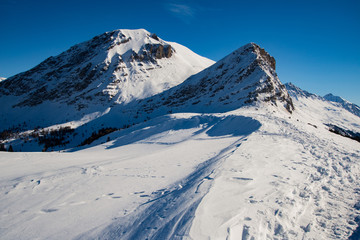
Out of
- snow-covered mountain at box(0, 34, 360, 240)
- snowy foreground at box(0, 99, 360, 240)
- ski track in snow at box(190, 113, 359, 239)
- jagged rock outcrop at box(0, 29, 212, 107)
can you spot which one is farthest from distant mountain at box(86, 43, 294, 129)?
snowy foreground at box(0, 99, 360, 240)

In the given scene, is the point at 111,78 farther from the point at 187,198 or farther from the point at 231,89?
the point at 187,198

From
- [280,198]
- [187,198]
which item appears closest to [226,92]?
[280,198]

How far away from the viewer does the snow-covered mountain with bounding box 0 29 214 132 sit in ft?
491

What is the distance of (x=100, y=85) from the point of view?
165 meters

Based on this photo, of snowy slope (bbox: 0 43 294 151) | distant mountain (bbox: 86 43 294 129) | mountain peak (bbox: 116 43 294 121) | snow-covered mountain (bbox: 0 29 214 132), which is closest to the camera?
mountain peak (bbox: 116 43 294 121)

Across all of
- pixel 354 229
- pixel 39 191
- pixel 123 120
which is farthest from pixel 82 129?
pixel 354 229

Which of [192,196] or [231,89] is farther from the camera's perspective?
Answer: [231,89]

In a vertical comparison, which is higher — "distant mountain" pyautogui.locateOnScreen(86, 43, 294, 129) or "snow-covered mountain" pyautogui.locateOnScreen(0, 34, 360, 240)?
"distant mountain" pyautogui.locateOnScreen(86, 43, 294, 129)

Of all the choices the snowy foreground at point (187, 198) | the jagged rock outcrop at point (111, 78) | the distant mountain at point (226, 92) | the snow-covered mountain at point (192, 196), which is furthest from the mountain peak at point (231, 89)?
the snowy foreground at point (187, 198)

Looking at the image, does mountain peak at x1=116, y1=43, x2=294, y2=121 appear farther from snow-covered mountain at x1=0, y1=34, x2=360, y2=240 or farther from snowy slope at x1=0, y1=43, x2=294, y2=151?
snow-covered mountain at x1=0, y1=34, x2=360, y2=240

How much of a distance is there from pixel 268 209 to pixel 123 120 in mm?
113240

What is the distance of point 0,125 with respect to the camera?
16700cm

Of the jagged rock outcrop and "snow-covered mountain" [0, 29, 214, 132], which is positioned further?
the jagged rock outcrop

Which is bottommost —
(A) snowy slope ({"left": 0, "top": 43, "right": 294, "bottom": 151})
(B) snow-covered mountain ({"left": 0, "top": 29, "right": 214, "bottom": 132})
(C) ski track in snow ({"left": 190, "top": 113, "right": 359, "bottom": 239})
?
(C) ski track in snow ({"left": 190, "top": 113, "right": 359, "bottom": 239})
